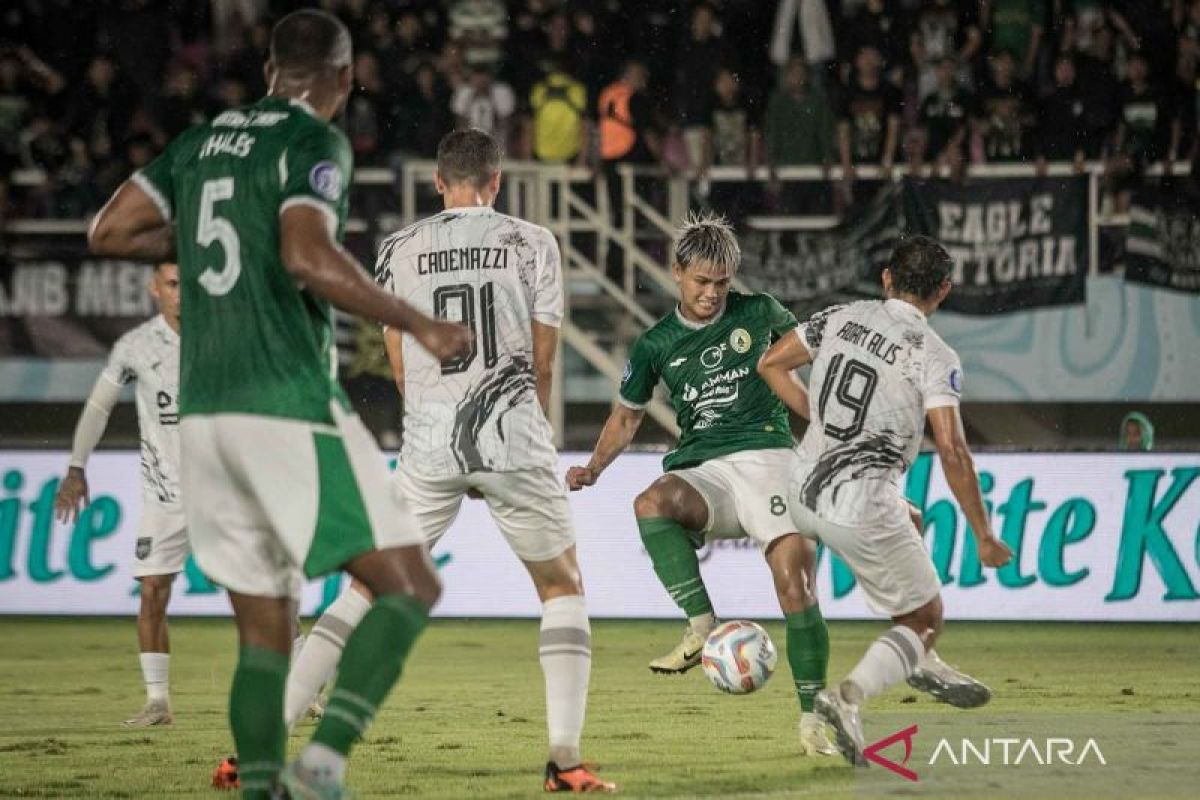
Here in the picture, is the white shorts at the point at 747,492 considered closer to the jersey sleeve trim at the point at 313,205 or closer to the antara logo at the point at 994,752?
the antara logo at the point at 994,752

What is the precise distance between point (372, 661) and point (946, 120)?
472 inches

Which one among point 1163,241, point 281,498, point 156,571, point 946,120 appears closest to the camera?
point 281,498

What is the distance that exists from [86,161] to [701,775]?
11.4m

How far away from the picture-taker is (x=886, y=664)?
22.0 ft

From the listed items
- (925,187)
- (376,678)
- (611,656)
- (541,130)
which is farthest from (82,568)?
(376,678)

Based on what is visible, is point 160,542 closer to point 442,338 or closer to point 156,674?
point 156,674

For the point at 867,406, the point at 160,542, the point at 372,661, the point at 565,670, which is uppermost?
the point at 867,406

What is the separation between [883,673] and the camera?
6.69 m

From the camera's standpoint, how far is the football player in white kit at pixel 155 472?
861 cm

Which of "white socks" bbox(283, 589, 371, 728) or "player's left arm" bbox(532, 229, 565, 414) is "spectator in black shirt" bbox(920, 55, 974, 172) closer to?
"player's left arm" bbox(532, 229, 565, 414)

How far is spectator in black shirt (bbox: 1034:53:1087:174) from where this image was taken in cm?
1557

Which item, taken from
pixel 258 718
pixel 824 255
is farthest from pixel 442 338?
pixel 824 255

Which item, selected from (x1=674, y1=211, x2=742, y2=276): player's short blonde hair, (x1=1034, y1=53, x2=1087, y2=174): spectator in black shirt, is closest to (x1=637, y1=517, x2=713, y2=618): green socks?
(x1=674, y1=211, x2=742, y2=276): player's short blonde hair

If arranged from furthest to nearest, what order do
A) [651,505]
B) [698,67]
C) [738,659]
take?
[698,67] < [651,505] < [738,659]
